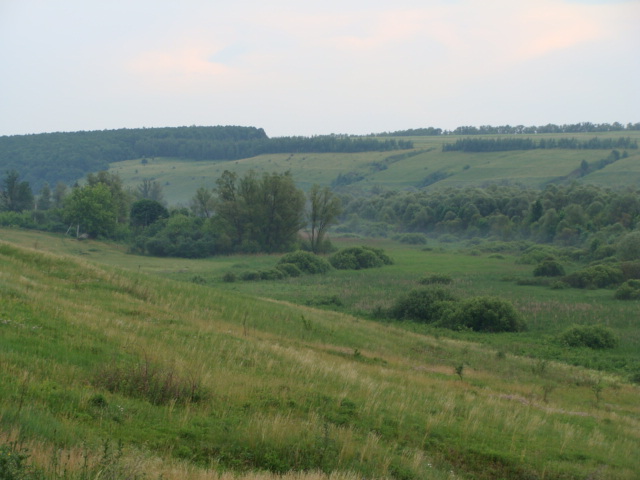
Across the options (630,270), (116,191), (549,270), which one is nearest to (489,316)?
(630,270)

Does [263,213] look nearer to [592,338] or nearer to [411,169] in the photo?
[592,338]

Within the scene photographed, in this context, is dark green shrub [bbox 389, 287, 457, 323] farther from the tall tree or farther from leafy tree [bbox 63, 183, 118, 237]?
leafy tree [bbox 63, 183, 118, 237]

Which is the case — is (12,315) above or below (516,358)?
above

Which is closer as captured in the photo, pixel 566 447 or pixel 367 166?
pixel 566 447

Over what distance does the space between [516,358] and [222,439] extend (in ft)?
63.3

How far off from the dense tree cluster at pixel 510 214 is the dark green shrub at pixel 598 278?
575 inches

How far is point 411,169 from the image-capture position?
171 m

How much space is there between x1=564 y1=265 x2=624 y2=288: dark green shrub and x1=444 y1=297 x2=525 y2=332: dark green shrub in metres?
17.2

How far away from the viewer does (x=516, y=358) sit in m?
24.8

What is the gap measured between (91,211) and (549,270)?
5783 cm

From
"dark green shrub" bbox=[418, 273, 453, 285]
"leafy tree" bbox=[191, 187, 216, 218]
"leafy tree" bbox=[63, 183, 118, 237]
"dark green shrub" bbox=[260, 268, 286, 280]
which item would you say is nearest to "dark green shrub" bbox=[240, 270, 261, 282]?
"dark green shrub" bbox=[260, 268, 286, 280]

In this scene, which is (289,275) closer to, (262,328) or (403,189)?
(262,328)

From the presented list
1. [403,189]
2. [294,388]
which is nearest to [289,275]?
[294,388]

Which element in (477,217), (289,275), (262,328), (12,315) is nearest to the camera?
(12,315)
